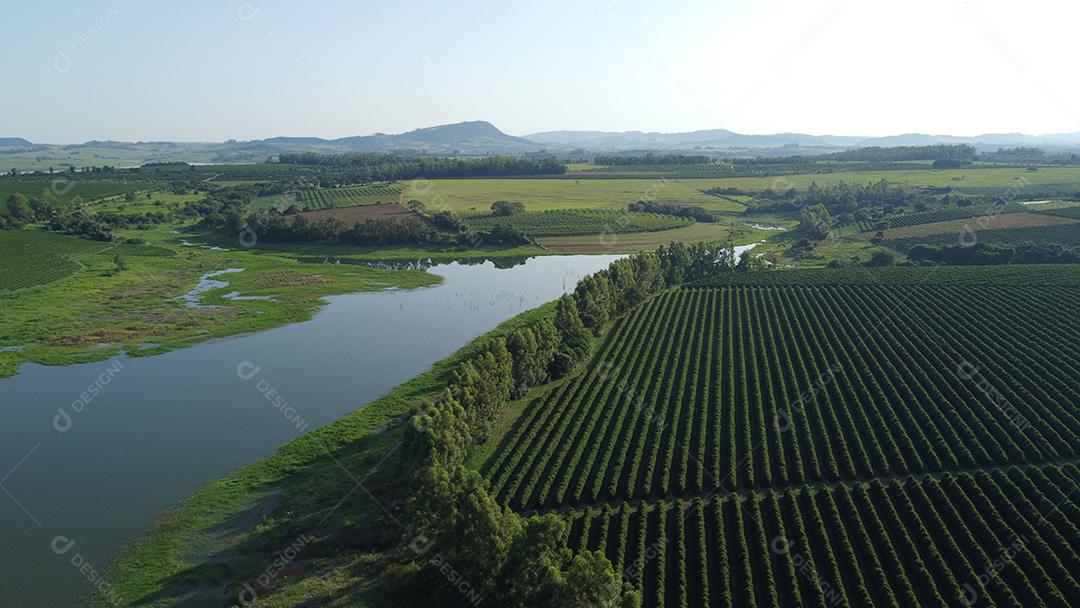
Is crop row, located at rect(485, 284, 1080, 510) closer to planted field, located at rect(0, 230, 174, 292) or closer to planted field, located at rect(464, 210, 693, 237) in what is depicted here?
planted field, located at rect(464, 210, 693, 237)

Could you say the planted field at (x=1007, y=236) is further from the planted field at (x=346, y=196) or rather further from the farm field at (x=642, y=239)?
the planted field at (x=346, y=196)

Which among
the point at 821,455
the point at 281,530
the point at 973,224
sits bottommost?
the point at 281,530

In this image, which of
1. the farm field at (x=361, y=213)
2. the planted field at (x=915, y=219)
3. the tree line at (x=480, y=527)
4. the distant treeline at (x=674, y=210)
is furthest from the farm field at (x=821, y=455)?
the farm field at (x=361, y=213)

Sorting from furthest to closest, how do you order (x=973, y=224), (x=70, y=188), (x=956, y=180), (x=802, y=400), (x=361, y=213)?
(x=956, y=180), (x=70, y=188), (x=361, y=213), (x=973, y=224), (x=802, y=400)

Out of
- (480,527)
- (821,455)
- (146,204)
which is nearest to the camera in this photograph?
(480,527)

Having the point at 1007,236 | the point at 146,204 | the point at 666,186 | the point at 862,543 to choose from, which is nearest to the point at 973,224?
the point at 1007,236

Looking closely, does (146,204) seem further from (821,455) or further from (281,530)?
(821,455)

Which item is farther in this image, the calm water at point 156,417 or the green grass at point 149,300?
the green grass at point 149,300
